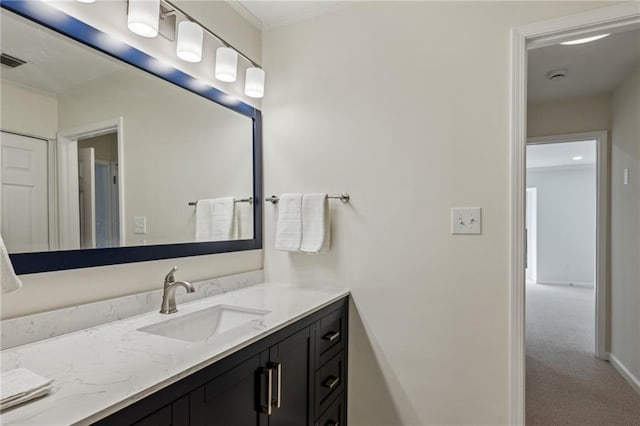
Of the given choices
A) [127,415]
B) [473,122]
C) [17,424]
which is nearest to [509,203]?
[473,122]

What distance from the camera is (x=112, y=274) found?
1271 mm

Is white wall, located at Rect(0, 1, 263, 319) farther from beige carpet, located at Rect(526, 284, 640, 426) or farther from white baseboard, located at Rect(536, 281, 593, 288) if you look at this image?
white baseboard, located at Rect(536, 281, 593, 288)

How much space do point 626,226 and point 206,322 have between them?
3094 mm

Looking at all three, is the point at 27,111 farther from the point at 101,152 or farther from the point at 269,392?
the point at 269,392

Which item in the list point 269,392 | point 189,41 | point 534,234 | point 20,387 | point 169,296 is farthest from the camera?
point 534,234

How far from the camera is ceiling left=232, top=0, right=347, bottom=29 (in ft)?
6.01

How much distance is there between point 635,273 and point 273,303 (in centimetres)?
268

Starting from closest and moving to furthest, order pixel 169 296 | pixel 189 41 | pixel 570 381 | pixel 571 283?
1. pixel 169 296
2. pixel 189 41
3. pixel 570 381
4. pixel 571 283

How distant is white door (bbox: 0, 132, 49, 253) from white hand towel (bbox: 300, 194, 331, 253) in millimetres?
1067

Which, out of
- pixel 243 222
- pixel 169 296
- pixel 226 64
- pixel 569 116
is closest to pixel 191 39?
pixel 226 64

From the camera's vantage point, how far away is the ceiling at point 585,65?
7.27ft

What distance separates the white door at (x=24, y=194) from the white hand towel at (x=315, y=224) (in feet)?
3.50

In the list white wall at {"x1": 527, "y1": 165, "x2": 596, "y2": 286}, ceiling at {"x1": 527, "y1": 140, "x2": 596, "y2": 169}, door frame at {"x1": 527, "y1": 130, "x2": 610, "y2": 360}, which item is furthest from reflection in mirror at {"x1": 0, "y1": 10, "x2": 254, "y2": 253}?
white wall at {"x1": 527, "y1": 165, "x2": 596, "y2": 286}

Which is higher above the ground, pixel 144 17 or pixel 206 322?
pixel 144 17
